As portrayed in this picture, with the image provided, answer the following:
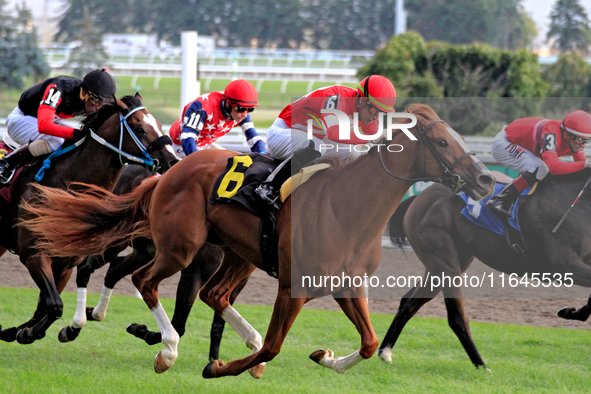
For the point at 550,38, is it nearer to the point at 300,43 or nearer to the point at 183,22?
the point at 300,43

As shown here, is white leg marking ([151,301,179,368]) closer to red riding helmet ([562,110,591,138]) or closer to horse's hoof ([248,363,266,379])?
horse's hoof ([248,363,266,379])

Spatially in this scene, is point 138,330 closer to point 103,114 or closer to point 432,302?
point 103,114

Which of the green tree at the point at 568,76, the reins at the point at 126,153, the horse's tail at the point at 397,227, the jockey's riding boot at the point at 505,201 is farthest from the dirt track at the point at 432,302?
the green tree at the point at 568,76

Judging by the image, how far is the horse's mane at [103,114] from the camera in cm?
459

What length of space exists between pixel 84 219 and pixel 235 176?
3.57 feet

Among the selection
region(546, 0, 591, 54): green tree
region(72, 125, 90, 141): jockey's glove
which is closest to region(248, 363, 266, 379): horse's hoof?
region(72, 125, 90, 141): jockey's glove

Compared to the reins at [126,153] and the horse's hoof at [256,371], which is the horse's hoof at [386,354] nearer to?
the horse's hoof at [256,371]

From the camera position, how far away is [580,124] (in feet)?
15.3

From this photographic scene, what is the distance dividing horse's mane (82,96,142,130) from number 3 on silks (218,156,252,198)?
3.45 ft

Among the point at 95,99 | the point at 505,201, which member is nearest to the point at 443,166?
the point at 505,201

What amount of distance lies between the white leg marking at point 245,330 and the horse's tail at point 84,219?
28.5 inches

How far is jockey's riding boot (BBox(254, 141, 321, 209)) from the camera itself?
3740 millimetres

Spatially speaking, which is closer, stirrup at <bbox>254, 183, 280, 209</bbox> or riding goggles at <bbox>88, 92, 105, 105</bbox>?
stirrup at <bbox>254, 183, 280, 209</bbox>

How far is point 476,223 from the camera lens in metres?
5.01
